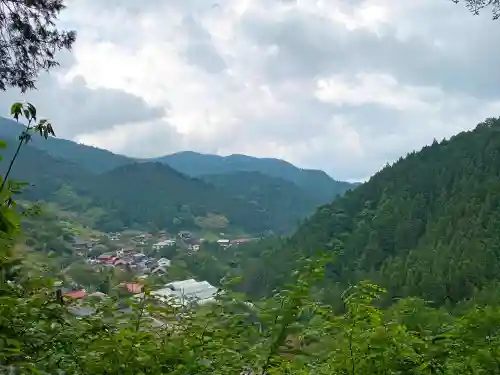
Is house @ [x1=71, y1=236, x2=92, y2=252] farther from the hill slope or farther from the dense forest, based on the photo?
the hill slope

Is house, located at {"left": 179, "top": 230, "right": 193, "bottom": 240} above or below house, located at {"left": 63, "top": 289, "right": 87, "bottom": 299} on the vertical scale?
above

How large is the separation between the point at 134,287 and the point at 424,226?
6515 cm

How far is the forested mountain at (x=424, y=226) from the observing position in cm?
4509

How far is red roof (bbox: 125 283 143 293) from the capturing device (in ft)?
9.97

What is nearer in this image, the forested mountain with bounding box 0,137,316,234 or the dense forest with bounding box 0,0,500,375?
the dense forest with bounding box 0,0,500,375

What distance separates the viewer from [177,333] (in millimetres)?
2830

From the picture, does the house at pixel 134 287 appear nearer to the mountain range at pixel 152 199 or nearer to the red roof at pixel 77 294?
the red roof at pixel 77 294

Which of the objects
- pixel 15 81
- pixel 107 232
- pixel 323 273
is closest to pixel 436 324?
pixel 323 273

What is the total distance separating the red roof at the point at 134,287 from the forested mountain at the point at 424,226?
3467 cm

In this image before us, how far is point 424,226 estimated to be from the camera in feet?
212

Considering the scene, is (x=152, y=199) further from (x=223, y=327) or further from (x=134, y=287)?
(x=223, y=327)

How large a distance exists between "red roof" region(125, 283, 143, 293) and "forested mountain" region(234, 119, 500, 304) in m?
34.7

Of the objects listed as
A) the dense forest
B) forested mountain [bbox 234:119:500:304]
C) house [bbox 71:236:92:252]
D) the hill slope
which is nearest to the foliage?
the dense forest

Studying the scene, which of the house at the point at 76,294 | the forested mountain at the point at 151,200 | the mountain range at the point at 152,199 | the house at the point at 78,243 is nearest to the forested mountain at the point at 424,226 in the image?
the house at the point at 78,243
